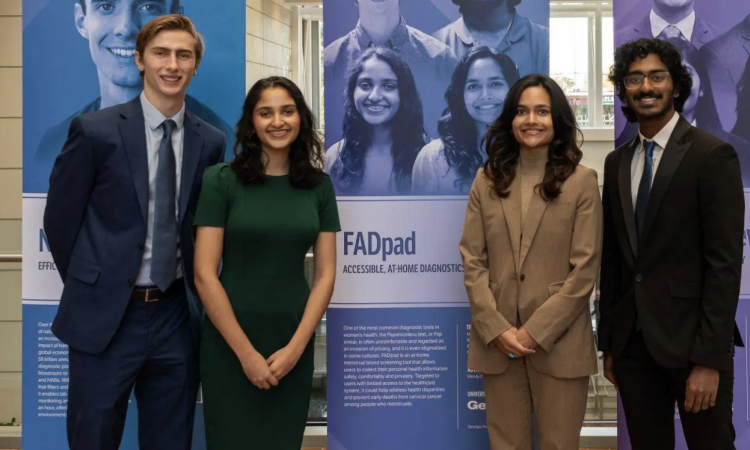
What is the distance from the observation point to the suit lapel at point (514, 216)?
8.68ft

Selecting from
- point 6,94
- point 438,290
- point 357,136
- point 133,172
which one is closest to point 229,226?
point 133,172

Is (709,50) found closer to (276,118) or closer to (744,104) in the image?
(744,104)

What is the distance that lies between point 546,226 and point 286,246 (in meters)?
0.95

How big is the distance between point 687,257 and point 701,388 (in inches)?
17.1

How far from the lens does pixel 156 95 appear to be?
2.68 meters

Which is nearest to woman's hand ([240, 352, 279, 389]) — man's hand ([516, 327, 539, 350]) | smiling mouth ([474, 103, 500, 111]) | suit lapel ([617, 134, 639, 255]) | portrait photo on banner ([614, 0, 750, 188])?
man's hand ([516, 327, 539, 350])

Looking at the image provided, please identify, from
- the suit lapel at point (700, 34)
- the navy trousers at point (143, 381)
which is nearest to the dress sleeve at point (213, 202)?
the navy trousers at point (143, 381)

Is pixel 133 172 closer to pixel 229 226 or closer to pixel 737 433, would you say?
pixel 229 226

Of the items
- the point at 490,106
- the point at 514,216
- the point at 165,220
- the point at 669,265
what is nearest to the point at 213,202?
the point at 165,220

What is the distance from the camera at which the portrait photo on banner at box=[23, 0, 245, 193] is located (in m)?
3.17

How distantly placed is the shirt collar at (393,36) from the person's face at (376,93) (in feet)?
0.26

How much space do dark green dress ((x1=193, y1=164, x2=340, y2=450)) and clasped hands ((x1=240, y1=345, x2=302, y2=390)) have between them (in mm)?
46

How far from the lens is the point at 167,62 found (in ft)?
8.63

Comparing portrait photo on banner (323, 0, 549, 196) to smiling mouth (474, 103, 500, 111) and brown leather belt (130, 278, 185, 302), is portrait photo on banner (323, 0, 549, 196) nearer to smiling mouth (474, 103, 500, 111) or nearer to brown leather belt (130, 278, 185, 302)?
smiling mouth (474, 103, 500, 111)
